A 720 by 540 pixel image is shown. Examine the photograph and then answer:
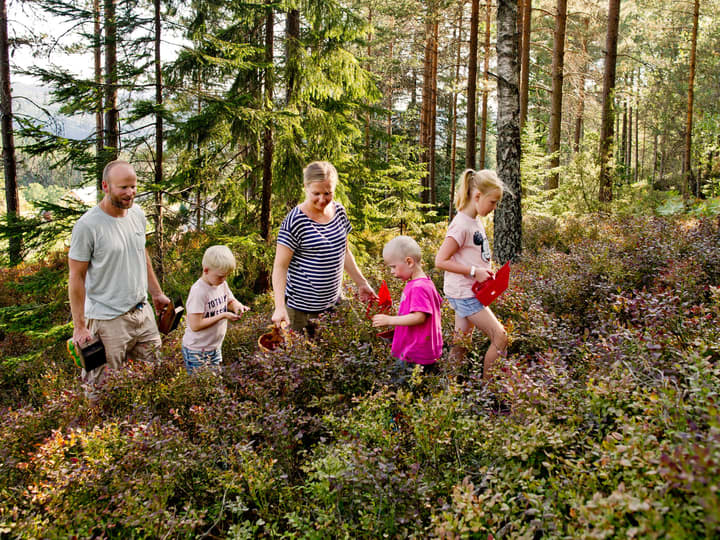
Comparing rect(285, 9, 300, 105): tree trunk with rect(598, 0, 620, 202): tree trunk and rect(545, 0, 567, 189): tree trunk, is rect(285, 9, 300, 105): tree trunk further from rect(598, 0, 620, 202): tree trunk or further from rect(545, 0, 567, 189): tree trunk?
rect(545, 0, 567, 189): tree trunk

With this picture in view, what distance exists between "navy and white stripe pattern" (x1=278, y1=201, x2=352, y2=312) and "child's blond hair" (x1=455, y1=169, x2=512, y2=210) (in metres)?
1.03

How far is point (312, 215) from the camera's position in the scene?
3.83m

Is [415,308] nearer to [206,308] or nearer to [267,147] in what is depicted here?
[206,308]

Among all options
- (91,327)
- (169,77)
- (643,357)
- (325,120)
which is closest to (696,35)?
(325,120)

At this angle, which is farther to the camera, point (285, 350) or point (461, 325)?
point (461, 325)

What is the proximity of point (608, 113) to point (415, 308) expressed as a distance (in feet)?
43.9

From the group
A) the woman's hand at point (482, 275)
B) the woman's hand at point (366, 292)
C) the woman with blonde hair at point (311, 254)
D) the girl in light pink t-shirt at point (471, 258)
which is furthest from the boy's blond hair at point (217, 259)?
the woman's hand at point (482, 275)

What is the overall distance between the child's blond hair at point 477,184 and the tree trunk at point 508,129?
3609mm

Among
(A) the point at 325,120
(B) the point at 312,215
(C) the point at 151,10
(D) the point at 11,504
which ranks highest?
(C) the point at 151,10

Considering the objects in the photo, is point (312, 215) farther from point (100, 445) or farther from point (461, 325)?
point (100, 445)

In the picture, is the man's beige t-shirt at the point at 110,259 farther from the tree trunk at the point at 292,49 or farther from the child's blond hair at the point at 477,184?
the tree trunk at the point at 292,49

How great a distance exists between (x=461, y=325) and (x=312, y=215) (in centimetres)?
159

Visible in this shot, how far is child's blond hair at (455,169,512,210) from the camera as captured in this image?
3797mm

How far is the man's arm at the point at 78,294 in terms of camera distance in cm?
367
